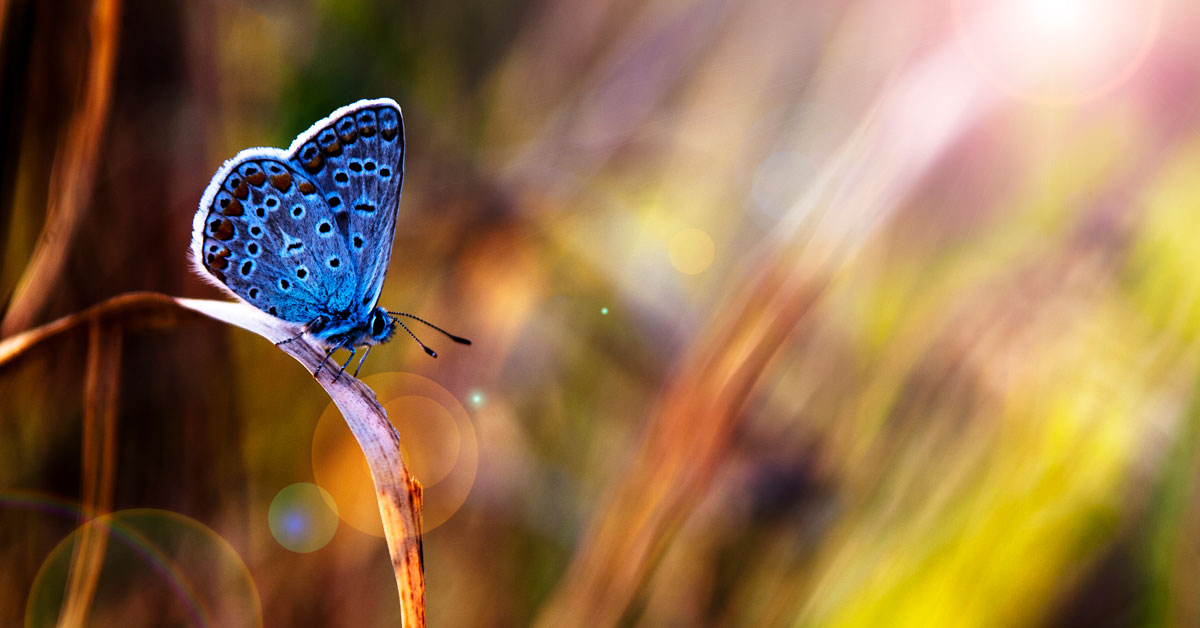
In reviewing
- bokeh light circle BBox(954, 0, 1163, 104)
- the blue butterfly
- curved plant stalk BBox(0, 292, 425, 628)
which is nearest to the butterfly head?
the blue butterfly

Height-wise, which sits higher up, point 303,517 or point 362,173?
point 362,173

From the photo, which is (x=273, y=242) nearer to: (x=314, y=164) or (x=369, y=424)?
(x=314, y=164)

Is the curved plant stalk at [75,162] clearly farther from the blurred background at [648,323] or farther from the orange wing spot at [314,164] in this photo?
the orange wing spot at [314,164]

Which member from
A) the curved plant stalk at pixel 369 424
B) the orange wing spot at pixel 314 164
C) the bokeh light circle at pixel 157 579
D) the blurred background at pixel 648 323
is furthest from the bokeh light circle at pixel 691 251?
the bokeh light circle at pixel 157 579

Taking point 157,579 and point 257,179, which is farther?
point 157,579

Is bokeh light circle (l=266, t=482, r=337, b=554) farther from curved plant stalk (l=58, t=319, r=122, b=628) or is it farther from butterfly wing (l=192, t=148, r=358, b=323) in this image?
butterfly wing (l=192, t=148, r=358, b=323)

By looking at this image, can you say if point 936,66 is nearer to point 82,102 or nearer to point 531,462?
point 531,462

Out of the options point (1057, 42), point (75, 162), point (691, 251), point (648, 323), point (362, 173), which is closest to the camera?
point (75, 162)

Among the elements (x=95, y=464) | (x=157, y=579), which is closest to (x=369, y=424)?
(x=95, y=464)
